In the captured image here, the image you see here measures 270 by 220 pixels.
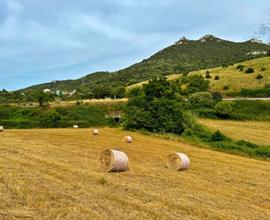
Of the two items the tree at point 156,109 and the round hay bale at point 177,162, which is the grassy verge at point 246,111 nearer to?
the tree at point 156,109

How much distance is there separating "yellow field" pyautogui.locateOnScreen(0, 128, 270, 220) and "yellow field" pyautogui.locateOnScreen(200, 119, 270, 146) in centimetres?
2086

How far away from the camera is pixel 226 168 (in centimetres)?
2412

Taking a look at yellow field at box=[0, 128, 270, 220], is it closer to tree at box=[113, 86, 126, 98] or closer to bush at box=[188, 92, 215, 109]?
bush at box=[188, 92, 215, 109]

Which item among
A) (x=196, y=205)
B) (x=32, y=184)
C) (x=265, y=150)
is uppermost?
(x=32, y=184)

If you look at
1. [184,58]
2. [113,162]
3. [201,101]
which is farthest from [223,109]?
[184,58]

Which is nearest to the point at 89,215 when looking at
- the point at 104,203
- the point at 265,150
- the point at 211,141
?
the point at 104,203

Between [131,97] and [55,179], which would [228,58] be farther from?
[55,179]

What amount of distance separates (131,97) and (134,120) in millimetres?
2748

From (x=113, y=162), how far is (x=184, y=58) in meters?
132

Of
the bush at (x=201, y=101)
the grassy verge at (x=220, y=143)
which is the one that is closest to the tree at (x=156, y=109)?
the grassy verge at (x=220, y=143)

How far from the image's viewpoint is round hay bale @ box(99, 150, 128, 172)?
63.0 feet

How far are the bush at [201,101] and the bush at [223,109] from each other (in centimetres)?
479

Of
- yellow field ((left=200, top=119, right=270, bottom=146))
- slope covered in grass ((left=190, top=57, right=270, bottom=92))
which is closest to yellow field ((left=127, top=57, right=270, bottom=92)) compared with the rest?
slope covered in grass ((left=190, top=57, right=270, bottom=92))

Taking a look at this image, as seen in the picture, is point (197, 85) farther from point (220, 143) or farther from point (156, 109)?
point (220, 143)
